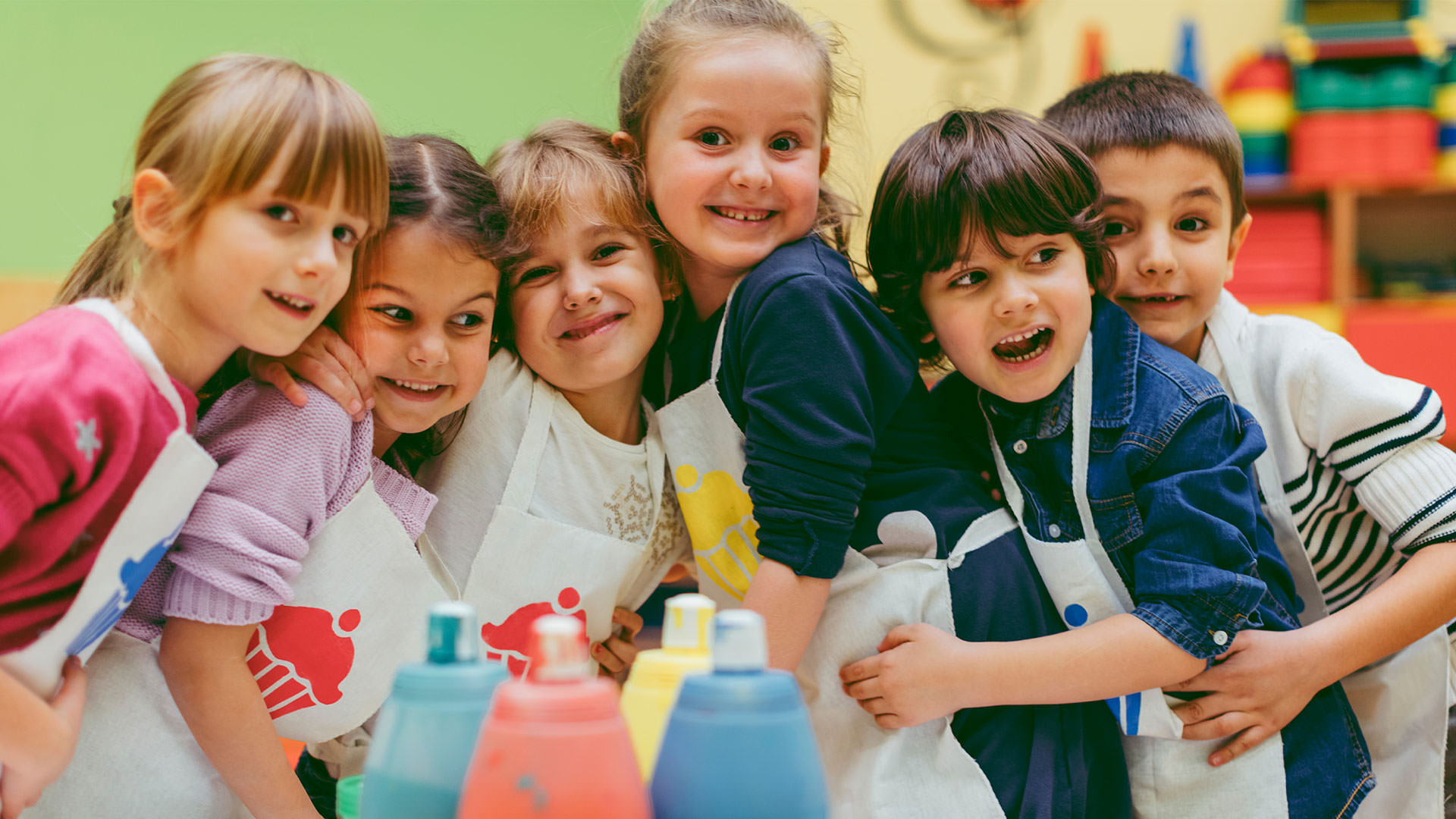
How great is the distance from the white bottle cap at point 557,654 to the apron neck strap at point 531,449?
591 millimetres

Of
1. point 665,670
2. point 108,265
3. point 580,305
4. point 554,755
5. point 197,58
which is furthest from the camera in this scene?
point 197,58

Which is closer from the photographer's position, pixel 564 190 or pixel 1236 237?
pixel 564 190

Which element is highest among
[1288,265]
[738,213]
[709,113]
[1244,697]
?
[709,113]

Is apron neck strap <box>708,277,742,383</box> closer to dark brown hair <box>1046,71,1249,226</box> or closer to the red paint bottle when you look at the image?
dark brown hair <box>1046,71,1249,226</box>

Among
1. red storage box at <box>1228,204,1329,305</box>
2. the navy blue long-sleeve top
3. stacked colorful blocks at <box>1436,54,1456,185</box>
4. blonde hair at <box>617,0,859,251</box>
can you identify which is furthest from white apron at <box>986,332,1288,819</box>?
stacked colorful blocks at <box>1436,54,1456,185</box>

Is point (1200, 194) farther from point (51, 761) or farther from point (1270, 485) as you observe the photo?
point (51, 761)

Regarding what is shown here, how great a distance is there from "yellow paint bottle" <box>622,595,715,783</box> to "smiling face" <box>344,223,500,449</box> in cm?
49

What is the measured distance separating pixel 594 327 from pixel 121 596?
501 millimetres

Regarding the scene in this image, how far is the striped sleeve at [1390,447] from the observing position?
41.2 inches

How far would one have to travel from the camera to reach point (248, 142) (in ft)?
2.50

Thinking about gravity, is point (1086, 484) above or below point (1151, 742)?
above

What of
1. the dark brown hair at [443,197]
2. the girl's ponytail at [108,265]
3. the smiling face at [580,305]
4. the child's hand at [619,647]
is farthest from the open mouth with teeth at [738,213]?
the girl's ponytail at [108,265]

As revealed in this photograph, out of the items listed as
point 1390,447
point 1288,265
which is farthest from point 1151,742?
point 1288,265

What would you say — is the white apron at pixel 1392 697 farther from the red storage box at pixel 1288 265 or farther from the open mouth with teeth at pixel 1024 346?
the red storage box at pixel 1288 265
